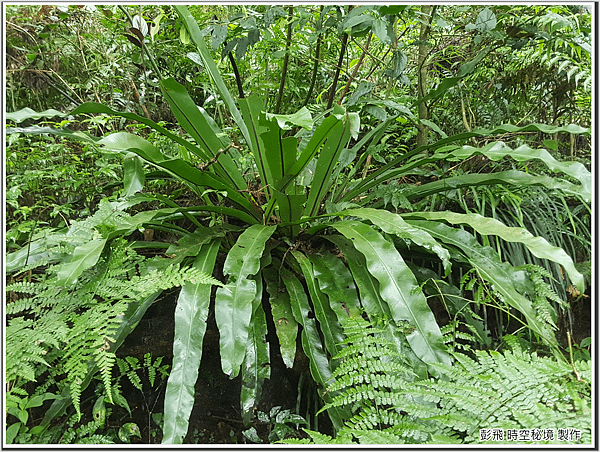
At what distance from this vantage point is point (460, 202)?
1402 mm

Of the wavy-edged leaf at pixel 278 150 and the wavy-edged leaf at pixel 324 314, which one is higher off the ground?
the wavy-edged leaf at pixel 278 150

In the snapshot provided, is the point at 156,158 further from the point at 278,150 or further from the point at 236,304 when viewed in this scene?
the point at 236,304

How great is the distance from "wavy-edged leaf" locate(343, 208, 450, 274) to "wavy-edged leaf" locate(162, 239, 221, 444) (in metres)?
0.49

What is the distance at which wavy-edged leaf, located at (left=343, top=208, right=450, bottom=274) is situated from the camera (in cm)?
84

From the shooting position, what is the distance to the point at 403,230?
0.91m

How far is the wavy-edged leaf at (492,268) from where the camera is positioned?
845mm

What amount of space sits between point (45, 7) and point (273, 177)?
1691mm

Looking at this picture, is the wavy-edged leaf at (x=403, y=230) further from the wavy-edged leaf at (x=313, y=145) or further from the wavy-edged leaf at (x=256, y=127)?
the wavy-edged leaf at (x=256, y=127)

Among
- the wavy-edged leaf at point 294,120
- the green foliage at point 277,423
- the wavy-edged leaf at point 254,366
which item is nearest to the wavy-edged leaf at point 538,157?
the wavy-edged leaf at point 294,120

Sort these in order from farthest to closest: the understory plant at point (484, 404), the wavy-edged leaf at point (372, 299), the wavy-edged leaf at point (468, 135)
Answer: the wavy-edged leaf at point (468, 135), the wavy-edged leaf at point (372, 299), the understory plant at point (484, 404)

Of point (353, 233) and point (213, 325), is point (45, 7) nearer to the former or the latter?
point (213, 325)

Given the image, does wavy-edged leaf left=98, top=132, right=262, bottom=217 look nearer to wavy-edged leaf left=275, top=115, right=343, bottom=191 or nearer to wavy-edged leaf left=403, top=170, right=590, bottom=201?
wavy-edged leaf left=275, top=115, right=343, bottom=191

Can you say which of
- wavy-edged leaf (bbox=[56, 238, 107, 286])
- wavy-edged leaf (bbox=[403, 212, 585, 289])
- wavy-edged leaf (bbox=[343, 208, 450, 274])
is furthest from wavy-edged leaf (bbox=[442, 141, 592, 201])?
wavy-edged leaf (bbox=[56, 238, 107, 286])

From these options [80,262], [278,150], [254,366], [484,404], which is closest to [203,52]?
[278,150]
